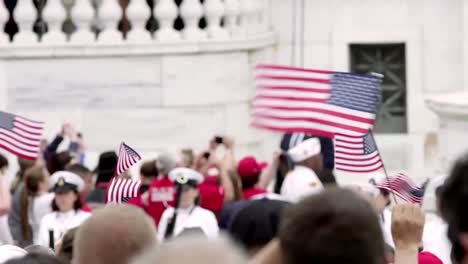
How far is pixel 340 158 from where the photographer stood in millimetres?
10617

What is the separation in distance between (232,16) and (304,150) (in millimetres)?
5574

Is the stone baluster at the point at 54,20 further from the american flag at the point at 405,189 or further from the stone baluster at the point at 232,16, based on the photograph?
the american flag at the point at 405,189

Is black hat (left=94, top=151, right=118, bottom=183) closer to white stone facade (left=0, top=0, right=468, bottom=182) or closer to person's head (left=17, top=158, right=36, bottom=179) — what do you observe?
person's head (left=17, top=158, right=36, bottom=179)

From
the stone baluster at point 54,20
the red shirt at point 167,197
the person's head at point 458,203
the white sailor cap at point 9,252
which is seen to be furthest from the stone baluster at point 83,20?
the person's head at point 458,203

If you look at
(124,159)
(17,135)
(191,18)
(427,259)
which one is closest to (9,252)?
(427,259)

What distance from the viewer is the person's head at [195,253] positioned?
436cm

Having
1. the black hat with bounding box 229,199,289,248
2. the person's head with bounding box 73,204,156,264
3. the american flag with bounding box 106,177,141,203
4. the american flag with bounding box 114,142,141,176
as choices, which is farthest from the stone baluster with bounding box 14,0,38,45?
the person's head with bounding box 73,204,156,264

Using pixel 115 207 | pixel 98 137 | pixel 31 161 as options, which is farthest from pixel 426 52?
pixel 115 207

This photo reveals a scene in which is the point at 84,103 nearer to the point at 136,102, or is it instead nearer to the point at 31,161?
the point at 136,102

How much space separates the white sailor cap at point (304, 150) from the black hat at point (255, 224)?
4.77 metres

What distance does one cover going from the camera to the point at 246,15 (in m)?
17.5

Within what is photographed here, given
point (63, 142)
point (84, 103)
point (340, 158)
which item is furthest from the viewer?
point (84, 103)

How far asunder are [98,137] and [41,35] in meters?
1.16

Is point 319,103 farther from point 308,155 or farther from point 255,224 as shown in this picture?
point 255,224
